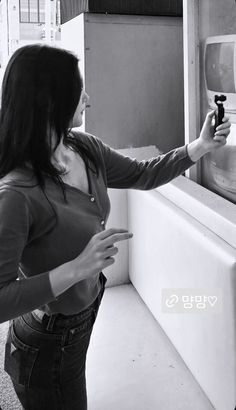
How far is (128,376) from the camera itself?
174 centimetres

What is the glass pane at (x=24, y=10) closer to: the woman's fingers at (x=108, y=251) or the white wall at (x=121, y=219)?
the white wall at (x=121, y=219)

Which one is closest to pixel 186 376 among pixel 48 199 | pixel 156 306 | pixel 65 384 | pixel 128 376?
pixel 128 376

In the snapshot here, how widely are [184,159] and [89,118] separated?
941 millimetres

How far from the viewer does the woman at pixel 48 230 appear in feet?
2.86

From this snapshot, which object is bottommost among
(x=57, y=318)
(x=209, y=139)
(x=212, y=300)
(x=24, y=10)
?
(x=212, y=300)

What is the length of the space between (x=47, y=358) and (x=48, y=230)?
1.00ft

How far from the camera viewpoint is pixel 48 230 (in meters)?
0.94

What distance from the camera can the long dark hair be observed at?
905 millimetres

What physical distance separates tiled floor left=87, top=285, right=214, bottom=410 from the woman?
0.56 meters

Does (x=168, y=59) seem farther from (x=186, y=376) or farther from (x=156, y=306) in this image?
(x=186, y=376)

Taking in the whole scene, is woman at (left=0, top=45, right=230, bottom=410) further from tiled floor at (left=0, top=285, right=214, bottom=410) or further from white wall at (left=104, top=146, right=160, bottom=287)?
white wall at (left=104, top=146, right=160, bottom=287)

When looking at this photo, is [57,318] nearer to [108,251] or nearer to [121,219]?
[108,251]

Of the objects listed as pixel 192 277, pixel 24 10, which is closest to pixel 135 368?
pixel 192 277

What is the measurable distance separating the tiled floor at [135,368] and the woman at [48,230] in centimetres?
56
